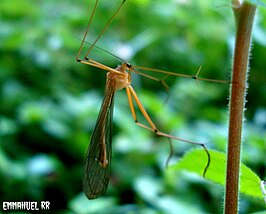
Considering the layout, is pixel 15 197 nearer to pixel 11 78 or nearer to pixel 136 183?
pixel 136 183

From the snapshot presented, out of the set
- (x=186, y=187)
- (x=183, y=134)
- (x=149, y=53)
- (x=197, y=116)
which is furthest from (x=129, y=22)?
(x=186, y=187)

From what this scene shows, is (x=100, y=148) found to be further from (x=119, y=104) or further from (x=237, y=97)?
(x=119, y=104)

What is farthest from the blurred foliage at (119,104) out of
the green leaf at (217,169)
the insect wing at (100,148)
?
the green leaf at (217,169)

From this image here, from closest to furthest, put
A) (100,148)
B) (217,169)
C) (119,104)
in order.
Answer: (217,169) → (100,148) → (119,104)

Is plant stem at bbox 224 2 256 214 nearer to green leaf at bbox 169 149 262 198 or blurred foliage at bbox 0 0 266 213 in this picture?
green leaf at bbox 169 149 262 198

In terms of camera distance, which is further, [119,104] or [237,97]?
[119,104]

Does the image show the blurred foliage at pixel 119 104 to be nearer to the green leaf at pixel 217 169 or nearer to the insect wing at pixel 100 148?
the insect wing at pixel 100 148

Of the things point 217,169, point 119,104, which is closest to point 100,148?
point 217,169
